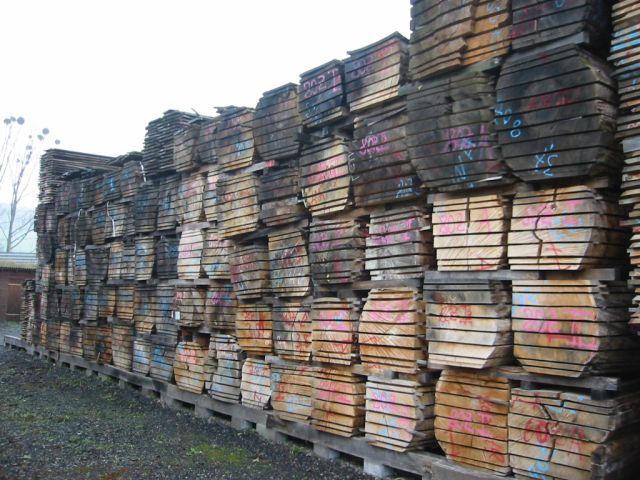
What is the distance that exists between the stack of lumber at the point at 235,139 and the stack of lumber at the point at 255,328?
6.57 ft

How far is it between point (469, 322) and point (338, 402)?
6.47ft

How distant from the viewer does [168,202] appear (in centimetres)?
1027

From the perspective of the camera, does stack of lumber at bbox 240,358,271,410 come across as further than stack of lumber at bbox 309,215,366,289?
Yes

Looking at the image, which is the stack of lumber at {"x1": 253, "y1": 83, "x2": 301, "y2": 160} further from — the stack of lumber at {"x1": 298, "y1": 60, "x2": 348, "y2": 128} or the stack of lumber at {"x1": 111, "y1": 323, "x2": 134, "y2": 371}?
the stack of lumber at {"x1": 111, "y1": 323, "x2": 134, "y2": 371}

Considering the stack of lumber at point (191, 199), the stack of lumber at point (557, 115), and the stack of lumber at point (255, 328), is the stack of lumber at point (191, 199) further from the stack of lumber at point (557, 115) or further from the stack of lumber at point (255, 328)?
the stack of lumber at point (557, 115)

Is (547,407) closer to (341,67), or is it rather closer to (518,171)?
(518,171)

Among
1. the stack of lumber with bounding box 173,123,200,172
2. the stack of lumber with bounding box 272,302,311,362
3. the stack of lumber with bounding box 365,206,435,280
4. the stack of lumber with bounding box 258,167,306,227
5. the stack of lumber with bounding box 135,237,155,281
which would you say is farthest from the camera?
the stack of lumber with bounding box 135,237,155,281

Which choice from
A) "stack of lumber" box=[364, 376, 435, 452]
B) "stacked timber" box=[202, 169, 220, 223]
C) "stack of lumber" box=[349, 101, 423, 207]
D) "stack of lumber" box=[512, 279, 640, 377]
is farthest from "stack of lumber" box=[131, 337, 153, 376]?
"stack of lumber" box=[512, 279, 640, 377]

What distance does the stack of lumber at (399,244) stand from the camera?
232 inches

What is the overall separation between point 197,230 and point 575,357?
6.22 m

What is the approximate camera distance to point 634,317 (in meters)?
4.34

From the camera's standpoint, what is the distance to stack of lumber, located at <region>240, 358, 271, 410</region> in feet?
25.5

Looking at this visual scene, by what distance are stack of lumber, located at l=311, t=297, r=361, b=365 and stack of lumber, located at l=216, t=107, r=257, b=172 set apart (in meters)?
2.55

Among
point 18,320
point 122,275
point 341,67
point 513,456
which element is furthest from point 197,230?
point 18,320
